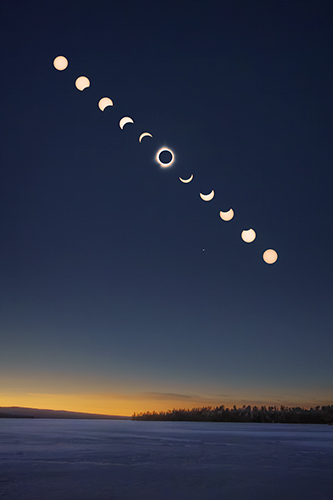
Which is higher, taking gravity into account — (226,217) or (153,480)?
(226,217)

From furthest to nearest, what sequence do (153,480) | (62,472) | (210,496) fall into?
(62,472)
(153,480)
(210,496)

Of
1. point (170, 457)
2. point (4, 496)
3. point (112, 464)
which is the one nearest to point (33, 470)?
point (112, 464)

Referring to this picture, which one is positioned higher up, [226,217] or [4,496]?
[226,217]

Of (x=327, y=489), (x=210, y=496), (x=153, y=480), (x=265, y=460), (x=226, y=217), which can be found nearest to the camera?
(x=210, y=496)

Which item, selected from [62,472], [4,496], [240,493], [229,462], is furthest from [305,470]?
[4,496]

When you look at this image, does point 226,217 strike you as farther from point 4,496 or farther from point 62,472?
point 4,496

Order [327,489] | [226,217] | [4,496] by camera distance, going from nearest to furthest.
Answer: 1. [4,496]
2. [327,489]
3. [226,217]

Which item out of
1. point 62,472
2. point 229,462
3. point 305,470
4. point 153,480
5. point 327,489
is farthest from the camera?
point 229,462

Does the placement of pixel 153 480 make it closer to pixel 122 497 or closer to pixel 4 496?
pixel 122 497

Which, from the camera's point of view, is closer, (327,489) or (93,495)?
(93,495)
